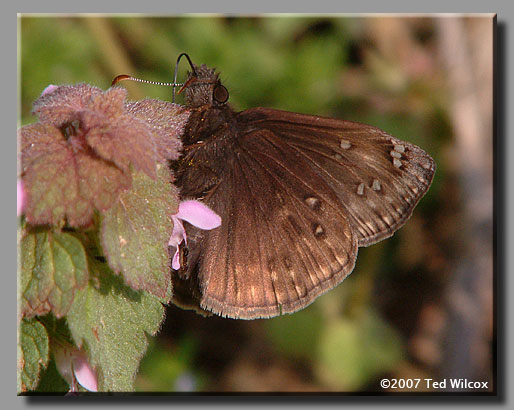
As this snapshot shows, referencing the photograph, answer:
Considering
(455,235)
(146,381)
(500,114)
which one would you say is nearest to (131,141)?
(500,114)

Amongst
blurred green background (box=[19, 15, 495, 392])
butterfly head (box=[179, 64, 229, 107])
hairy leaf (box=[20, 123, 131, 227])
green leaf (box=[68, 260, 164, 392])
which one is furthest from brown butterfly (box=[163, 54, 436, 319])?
blurred green background (box=[19, 15, 495, 392])

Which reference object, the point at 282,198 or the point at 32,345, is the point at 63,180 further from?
the point at 282,198

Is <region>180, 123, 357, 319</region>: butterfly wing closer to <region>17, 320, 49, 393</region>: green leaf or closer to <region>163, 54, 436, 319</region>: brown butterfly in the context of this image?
<region>163, 54, 436, 319</region>: brown butterfly

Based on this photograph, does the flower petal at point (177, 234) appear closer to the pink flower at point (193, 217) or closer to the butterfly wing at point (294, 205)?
the pink flower at point (193, 217)

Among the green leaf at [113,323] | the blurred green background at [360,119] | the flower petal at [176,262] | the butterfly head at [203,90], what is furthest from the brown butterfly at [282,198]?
the blurred green background at [360,119]

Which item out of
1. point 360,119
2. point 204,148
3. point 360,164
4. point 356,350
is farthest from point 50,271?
point 360,119

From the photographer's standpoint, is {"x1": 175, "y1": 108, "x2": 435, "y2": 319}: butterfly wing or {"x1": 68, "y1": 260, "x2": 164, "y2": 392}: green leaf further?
{"x1": 175, "y1": 108, "x2": 435, "y2": 319}: butterfly wing
